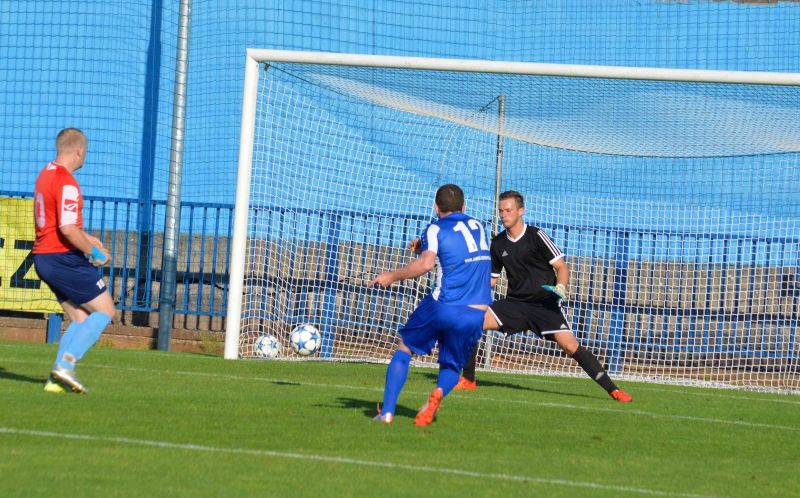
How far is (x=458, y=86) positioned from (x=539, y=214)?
274 cm

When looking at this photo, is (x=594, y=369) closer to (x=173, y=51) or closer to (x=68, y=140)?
(x=68, y=140)

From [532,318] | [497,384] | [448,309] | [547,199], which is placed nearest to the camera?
[448,309]

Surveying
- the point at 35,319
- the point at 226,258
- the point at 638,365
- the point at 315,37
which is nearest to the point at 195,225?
the point at 226,258

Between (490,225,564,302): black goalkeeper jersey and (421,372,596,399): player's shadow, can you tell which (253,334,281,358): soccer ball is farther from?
(490,225,564,302): black goalkeeper jersey

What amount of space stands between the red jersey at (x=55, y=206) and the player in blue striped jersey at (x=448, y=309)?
229 centimetres

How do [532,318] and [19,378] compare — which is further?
[532,318]

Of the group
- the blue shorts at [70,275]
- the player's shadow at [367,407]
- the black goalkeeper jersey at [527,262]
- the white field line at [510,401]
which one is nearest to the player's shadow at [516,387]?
the black goalkeeper jersey at [527,262]

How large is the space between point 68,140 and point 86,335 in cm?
141

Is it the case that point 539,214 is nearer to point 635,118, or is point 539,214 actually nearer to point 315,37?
point 635,118

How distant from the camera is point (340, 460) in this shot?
21.1 ft

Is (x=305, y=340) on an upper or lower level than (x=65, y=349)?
lower

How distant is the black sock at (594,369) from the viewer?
1121 centimetres

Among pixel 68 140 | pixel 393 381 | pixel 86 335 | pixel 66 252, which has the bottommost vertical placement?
pixel 393 381

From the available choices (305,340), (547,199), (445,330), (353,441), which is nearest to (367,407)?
(445,330)
